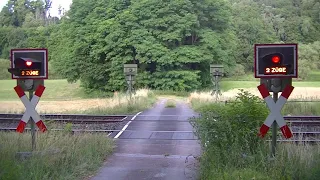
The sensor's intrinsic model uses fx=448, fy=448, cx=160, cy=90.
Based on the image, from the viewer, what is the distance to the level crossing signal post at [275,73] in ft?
25.0

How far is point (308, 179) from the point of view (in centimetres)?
653

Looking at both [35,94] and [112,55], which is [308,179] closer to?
[35,94]

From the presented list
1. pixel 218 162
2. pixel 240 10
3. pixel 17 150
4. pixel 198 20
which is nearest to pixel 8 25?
pixel 198 20

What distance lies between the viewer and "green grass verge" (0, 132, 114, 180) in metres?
7.08

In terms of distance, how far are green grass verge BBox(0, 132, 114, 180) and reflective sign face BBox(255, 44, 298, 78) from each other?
3.73 meters

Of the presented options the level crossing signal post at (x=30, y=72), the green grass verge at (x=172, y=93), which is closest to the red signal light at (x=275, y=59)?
the level crossing signal post at (x=30, y=72)

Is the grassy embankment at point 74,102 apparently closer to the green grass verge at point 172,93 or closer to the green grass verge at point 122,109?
the green grass verge at point 122,109

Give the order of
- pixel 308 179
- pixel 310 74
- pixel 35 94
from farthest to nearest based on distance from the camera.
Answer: pixel 310 74, pixel 35 94, pixel 308 179

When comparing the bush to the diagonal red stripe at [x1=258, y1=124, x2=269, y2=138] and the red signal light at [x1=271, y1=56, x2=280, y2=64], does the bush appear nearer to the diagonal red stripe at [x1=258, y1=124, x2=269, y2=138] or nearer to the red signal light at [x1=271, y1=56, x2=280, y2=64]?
the diagonal red stripe at [x1=258, y1=124, x2=269, y2=138]

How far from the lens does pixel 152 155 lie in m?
10.9

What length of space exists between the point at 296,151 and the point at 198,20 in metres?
44.5

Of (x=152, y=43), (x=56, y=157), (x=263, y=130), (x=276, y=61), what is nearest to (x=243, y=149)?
(x=263, y=130)

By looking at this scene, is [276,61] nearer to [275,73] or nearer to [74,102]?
[275,73]

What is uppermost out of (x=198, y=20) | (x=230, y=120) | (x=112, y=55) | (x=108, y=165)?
(x=198, y=20)
